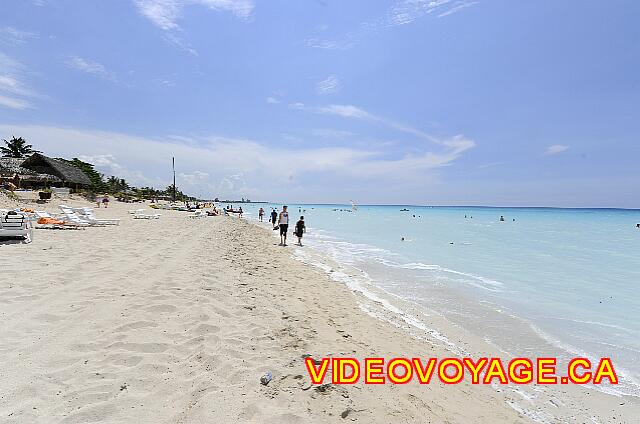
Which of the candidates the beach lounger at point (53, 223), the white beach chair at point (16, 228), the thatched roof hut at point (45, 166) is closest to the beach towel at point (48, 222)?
the beach lounger at point (53, 223)

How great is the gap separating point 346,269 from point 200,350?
8357 mm

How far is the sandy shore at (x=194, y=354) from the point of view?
282 centimetres

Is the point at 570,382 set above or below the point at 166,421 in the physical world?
below

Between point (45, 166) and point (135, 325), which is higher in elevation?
point (45, 166)

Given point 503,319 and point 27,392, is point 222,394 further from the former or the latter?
point 503,319

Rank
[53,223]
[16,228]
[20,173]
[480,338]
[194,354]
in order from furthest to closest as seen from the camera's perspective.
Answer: [20,173] → [53,223] → [16,228] → [480,338] → [194,354]

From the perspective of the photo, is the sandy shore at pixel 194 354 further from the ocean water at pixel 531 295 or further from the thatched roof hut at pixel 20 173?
the thatched roof hut at pixel 20 173

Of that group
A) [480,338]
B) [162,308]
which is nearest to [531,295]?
[480,338]

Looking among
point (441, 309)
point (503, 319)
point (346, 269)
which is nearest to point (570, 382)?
point (503, 319)

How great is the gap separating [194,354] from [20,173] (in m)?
44.6

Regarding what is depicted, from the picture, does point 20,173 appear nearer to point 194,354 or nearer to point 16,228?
point 16,228

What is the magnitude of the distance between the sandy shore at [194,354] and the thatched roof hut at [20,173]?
37.6 m

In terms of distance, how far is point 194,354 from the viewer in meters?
3.77

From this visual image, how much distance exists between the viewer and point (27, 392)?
286cm
